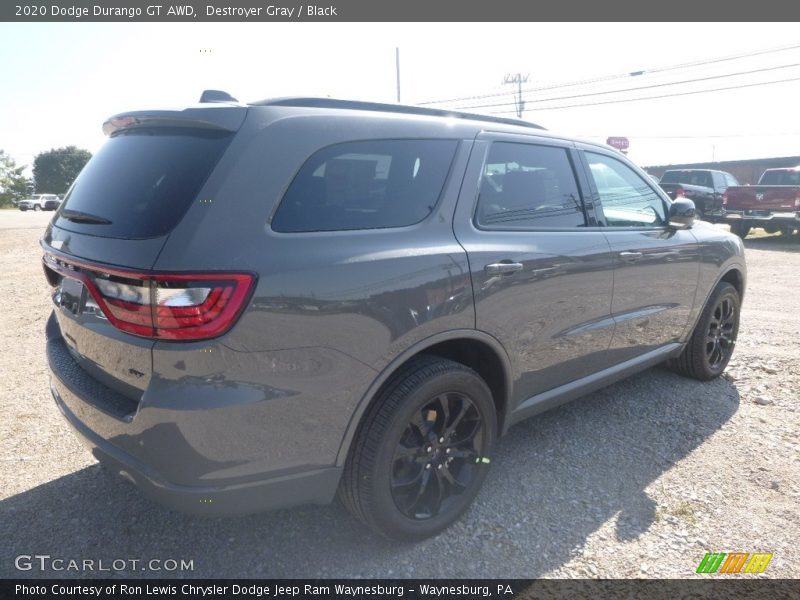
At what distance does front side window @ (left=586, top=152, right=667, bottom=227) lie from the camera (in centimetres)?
347

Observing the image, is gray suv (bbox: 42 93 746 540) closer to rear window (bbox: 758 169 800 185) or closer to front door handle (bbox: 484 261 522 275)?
front door handle (bbox: 484 261 522 275)

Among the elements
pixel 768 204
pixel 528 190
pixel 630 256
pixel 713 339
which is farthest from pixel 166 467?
pixel 768 204

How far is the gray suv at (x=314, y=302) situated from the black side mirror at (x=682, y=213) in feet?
3.52

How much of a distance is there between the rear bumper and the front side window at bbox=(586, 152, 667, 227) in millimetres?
2365

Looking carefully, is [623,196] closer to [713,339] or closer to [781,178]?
[713,339]

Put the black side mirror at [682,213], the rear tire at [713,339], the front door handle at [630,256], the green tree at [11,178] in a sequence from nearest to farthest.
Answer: the front door handle at [630,256] < the black side mirror at [682,213] < the rear tire at [713,339] < the green tree at [11,178]

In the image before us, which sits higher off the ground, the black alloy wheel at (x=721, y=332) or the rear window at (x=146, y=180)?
the rear window at (x=146, y=180)

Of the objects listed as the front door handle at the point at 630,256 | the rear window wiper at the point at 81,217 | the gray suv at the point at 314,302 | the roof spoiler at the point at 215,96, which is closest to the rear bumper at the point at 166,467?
the gray suv at the point at 314,302

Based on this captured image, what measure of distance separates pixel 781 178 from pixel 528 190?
16.2 m

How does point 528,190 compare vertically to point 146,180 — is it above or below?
below

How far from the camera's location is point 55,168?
80.8 m

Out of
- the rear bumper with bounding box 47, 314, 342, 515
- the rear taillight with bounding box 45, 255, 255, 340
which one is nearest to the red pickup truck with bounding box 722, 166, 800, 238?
the rear bumper with bounding box 47, 314, 342, 515

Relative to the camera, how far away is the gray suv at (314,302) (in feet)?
6.12

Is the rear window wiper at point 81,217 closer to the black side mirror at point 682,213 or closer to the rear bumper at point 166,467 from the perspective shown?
the rear bumper at point 166,467
